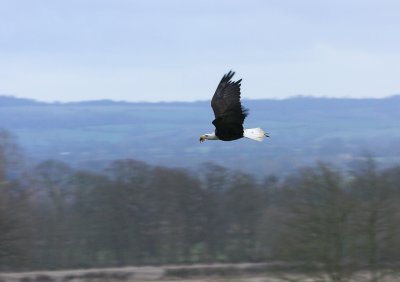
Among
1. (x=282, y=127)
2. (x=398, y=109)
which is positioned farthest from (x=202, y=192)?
(x=398, y=109)

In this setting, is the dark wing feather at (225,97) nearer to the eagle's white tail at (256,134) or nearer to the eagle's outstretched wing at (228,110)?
the eagle's outstretched wing at (228,110)

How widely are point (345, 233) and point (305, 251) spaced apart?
1654 millimetres

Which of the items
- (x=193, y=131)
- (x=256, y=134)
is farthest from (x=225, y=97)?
(x=193, y=131)

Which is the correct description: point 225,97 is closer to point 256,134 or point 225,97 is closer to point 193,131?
point 256,134

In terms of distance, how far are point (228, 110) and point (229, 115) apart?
3.9 inches

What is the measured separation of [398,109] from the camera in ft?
644

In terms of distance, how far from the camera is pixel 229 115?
14.4 meters

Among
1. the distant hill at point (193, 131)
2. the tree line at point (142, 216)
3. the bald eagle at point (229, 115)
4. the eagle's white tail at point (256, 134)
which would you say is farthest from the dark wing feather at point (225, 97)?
the distant hill at point (193, 131)

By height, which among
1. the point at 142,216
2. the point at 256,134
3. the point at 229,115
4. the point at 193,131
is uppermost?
the point at 229,115

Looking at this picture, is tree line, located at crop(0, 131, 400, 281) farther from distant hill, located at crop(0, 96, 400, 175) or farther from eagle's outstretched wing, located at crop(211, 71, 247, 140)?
distant hill, located at crop(0, 96, 400, 175)

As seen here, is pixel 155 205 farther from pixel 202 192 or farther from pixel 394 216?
pixel 394 216

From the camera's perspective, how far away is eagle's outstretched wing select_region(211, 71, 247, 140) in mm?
14359

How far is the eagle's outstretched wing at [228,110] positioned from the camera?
14.4m

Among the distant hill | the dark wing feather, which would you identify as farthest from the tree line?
the distant hill
